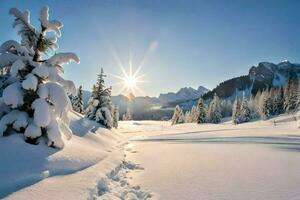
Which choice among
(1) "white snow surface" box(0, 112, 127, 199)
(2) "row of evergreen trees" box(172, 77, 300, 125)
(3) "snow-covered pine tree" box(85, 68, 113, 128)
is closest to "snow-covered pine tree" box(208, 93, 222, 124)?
(2) "row of evergreen trees" box(172, 77, 300, 125)

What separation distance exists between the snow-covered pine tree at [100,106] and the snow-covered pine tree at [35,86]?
27638mm

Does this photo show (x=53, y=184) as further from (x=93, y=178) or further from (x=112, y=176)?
(x=112, y=176)

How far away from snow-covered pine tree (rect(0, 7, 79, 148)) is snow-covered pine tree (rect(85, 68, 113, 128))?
90.7 feet

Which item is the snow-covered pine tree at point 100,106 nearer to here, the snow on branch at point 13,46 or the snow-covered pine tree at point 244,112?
the snow on branch at point 13,46

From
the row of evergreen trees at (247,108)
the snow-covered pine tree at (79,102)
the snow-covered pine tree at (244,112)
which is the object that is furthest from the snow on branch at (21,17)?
the snow-covered pine tree at (244,112)

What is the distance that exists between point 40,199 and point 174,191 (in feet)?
12.4

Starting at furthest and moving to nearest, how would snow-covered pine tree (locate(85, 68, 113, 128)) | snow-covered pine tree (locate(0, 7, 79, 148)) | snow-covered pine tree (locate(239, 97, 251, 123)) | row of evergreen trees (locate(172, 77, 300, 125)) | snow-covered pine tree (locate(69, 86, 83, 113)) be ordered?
snow-covered pine tree (locate(239, 97, 251, 123)) < row of evergreen trees (locate(172, 77, 300, 125)) < snow-covered pine tree (locate(69, 86, 83, 113)) < snow-covered pine tree (locate(85, 68, 113, 128)) < snow-covered pine tree (locate(0, 7, 79, 148))

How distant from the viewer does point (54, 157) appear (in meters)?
10.1

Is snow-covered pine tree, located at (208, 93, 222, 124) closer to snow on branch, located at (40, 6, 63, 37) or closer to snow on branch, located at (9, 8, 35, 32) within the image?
snow on branch, located at (40, 6, 63, 37)

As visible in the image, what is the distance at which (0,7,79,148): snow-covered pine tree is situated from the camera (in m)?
11.0

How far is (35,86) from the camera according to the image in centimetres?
1102

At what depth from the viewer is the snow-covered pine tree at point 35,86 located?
11.0 metres

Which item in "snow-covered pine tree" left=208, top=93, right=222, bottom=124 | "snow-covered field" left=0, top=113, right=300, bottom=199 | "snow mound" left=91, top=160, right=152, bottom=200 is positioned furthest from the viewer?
"snow-covered pine tree" left=208, top=93, right=222, bottom=124

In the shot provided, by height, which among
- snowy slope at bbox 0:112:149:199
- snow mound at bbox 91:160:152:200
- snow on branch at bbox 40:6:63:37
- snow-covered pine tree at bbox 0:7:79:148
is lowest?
snow mound at bbox 91:160:152:200
